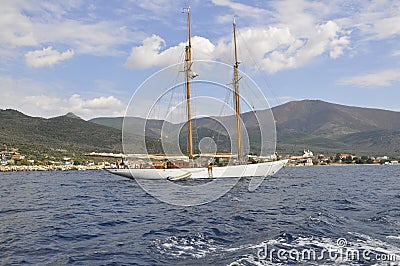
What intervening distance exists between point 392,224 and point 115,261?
14238mm

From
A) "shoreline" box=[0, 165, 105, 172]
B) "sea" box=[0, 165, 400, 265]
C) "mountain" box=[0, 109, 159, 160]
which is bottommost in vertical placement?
"shoreline" box=[0, 165, 105, 172]

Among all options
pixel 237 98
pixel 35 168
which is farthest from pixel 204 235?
pixel 35 168

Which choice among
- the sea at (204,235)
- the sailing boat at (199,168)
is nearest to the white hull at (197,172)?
the sailing boat at (199,168)

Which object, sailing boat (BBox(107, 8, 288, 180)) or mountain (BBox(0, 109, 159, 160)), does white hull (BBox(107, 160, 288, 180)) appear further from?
mountain (BBox(0, 109, 159, 160))

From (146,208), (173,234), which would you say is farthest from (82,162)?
(173,234)

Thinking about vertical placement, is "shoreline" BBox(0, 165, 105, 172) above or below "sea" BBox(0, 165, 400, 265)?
below

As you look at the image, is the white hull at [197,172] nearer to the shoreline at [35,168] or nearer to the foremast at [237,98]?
the foremast at [237,98]

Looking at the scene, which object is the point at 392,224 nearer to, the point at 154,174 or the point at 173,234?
the point at 173,234

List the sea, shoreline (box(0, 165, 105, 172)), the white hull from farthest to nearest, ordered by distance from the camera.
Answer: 1. shoreline (box(0, 165, 105, 172))
2. the white hull
3. the sea

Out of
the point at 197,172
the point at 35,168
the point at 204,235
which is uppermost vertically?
the point at 197,172

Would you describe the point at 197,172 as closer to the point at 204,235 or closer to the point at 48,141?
the point at 204,235

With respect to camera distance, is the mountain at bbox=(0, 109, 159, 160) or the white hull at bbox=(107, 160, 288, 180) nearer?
the white hull at bbox=(107, 160, 288, 180)

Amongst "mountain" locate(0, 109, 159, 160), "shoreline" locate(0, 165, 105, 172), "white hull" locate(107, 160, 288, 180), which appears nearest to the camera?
"white hull" locate(107, 160, 288, 180)

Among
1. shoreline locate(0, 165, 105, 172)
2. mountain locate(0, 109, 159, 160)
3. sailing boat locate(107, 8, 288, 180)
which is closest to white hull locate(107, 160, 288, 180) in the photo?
sailing boat locate(107, 8, 288, 180)
